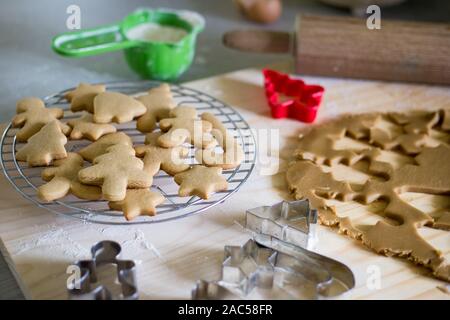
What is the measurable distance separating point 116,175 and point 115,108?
0.18 metres

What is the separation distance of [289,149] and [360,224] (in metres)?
0.21

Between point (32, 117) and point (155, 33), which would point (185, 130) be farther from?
point (155, 33)

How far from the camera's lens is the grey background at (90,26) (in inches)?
49.4

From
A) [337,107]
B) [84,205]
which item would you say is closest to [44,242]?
[84,205]

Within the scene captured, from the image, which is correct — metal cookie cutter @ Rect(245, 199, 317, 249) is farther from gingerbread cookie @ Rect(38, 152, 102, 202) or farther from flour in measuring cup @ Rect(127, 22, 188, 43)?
flour in measuring cup @ Rect(127, 22, 188, 43)

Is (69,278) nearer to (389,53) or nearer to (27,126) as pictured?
(27,126)

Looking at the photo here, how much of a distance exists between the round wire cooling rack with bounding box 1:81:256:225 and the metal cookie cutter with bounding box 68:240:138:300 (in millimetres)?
44

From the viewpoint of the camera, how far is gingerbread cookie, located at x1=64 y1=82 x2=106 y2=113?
102cm

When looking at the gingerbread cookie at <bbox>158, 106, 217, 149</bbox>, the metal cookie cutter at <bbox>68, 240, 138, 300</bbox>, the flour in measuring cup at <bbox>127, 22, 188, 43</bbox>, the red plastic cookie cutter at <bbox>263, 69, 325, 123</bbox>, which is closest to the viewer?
the metal cookie cutter at <bbox>68, 240, 138, 300</bbox>

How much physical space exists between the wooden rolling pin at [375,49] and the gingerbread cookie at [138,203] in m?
0.53

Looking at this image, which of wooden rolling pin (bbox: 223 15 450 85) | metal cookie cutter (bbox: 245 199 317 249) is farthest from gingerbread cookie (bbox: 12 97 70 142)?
wooden rolling pin (bbox: 223 15 450 85)

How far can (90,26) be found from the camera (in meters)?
1.46

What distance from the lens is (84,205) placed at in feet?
2.87

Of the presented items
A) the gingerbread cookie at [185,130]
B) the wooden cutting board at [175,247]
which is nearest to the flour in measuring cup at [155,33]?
the gingerbread cookie at [185,130]
